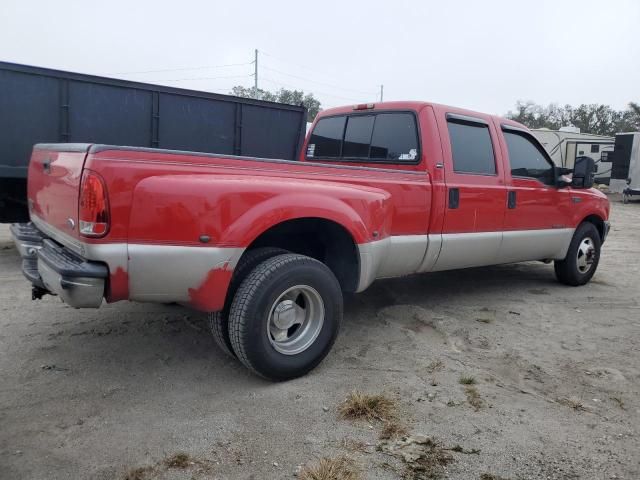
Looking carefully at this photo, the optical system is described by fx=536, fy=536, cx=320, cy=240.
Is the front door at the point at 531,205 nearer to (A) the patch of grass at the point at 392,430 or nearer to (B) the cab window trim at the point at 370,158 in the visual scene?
(B) the cab window trim at the point at 370,158

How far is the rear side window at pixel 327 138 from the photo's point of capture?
5.20 meters

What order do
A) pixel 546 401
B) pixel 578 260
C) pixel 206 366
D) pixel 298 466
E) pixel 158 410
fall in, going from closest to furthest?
pixel 298 466, pixel 158 410, pixel 546 401, pixel 206 366, pixel 578 260

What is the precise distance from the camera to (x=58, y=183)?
306 cm

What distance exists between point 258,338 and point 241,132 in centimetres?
511

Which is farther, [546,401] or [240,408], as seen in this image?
[546,401]

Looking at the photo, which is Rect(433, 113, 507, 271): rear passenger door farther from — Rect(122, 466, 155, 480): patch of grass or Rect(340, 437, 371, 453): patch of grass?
Rect(122, 466, 155, 480): patch of grass

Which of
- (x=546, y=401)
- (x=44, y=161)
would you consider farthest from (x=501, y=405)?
(x=44, y=161)

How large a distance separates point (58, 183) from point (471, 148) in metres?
3.36

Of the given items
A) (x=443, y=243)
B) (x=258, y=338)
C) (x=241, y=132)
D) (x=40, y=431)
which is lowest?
(x=40, y=431)

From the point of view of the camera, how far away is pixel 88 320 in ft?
14.3

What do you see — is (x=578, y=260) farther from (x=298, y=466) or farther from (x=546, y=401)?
(x=298, y=466)

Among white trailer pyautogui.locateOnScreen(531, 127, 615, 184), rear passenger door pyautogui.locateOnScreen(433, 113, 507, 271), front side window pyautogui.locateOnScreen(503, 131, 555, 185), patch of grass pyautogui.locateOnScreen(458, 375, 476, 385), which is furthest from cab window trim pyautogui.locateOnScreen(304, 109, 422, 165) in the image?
white trailer pyautogui.locateOnScreen(531, 127, 615, 184)

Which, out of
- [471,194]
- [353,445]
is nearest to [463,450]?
[353,445]

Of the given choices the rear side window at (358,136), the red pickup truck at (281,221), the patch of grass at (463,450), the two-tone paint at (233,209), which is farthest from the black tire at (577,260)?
the patch of grass at (463,450)
